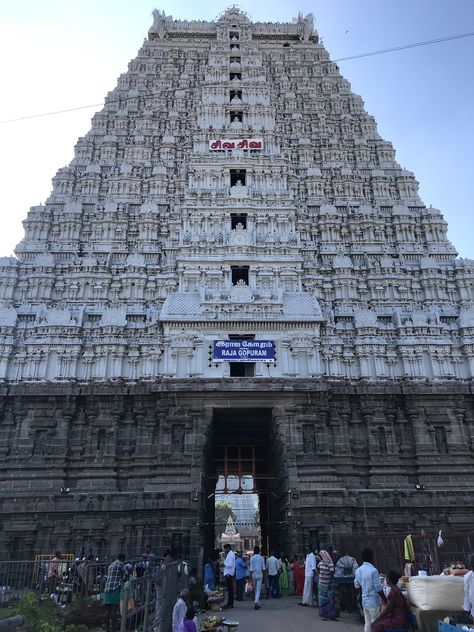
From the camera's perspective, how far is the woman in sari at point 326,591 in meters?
14.4

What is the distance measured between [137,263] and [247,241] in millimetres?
7105

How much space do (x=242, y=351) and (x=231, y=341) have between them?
0.82m

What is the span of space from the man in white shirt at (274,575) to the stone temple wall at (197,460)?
319 centimetres

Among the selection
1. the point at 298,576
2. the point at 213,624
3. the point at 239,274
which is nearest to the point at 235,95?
the point at 239,274

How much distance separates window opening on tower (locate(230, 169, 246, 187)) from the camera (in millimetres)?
36375

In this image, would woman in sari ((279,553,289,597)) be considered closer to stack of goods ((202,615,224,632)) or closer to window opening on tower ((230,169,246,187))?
stack of goods ((202,615,224,632))

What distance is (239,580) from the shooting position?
18.6 meters

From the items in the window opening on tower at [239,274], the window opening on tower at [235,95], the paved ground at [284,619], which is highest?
the window opening on tower at [235,95]

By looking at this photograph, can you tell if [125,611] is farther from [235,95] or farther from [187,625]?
[235,95]

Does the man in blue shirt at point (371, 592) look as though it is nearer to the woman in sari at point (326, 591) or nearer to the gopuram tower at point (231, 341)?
the woman in sari at point (326, 591)

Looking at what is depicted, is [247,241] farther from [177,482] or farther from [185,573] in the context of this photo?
[185,573]

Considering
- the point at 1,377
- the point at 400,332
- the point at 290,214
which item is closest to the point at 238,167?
the point at 290,214

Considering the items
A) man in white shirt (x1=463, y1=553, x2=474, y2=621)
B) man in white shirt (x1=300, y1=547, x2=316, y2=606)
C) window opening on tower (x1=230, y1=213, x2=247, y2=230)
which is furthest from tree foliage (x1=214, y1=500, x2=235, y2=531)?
man in white shirt (x1=463, y1=553, x2=474, y2=621)

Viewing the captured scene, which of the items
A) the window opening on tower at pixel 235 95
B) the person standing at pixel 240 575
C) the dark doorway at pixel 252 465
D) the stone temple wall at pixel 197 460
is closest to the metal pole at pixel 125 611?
the person standing at pixel 240 575
